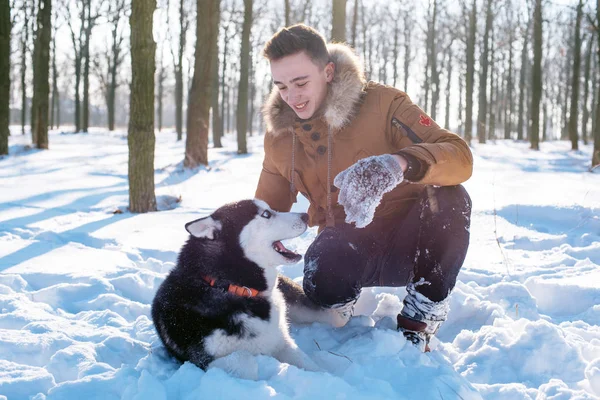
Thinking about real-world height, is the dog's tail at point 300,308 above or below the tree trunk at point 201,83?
below

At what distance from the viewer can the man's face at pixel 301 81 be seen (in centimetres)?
281

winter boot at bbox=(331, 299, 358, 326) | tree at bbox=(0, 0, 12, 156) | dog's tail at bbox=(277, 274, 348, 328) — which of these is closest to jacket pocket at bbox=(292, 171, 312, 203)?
dog's tail at bbox=(277, 274, 348, 328)

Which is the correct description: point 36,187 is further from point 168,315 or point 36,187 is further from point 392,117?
point 392,117

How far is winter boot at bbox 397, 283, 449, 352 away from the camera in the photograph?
105 inches

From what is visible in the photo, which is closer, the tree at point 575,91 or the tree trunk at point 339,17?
the tree trunk at point 339,17

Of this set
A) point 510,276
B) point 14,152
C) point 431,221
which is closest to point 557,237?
point 510,276

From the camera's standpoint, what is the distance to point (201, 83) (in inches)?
440

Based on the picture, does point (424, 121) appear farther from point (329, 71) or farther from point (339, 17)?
point (339, 17)

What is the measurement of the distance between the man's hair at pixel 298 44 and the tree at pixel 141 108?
4.20 m

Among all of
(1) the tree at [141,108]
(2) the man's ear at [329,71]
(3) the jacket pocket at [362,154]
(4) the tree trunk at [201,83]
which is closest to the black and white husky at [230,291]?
(3) the jacket pocket at [362,154]

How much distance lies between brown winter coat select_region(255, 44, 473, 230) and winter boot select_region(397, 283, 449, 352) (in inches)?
24.9

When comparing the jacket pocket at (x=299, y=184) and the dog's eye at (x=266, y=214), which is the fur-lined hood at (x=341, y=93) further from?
the dog's eye at (x=266, y=214)

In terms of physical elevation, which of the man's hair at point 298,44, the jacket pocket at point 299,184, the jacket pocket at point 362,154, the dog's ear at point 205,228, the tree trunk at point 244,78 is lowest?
the dog's ear at point 205,228

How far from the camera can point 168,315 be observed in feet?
8.51
